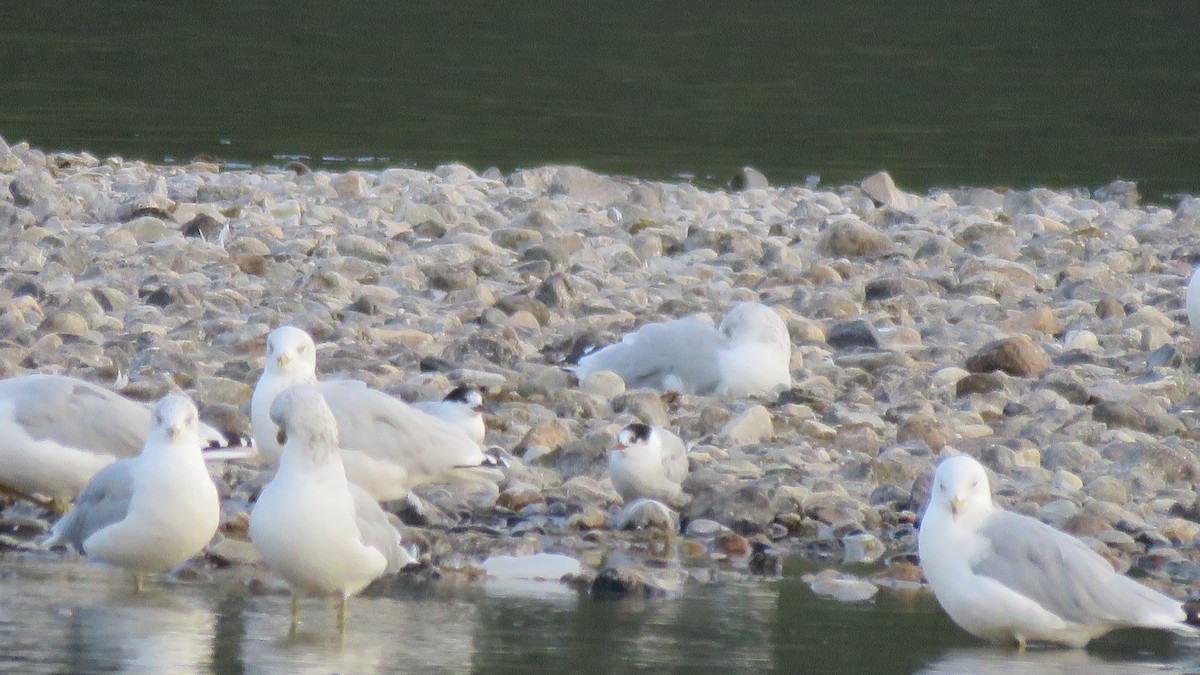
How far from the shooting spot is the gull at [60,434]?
21.3 ft

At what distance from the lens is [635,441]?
6809 mm

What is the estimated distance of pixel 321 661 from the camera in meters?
5.02

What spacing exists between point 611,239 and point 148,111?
8.96m

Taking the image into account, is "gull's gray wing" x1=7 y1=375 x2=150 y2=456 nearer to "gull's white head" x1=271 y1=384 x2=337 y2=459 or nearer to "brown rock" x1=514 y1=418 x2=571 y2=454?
"gull's white head" x1=271 y1=384 x2=337 y2=459

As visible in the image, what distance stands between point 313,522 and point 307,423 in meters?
0.27

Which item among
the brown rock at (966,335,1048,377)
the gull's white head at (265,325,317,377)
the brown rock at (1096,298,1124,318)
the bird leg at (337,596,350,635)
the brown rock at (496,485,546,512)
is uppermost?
the brown rock at (1096,298,1124,318)

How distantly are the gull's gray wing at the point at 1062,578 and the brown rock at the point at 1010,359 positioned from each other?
3.22m

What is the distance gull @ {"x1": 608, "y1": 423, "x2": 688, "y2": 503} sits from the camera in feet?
22.2

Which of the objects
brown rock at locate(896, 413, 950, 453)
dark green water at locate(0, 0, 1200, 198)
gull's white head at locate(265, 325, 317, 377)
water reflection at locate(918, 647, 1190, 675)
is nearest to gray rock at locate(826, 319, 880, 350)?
brown rock at locate(896, 413, 950, 453)

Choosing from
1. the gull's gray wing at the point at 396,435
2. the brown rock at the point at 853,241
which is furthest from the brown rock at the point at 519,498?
the brown rock at the point at 853,241

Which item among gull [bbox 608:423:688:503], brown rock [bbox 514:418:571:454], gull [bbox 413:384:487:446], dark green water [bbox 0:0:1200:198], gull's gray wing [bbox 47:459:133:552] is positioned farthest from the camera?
dark green water [bbox 0:0:1200:198]

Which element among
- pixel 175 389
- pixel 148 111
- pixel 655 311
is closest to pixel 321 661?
pixel 175 389

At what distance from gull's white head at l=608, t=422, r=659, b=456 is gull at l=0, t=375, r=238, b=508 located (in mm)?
1493

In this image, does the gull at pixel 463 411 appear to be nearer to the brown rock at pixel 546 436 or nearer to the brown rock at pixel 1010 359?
the brown rock at pixel 546 436
